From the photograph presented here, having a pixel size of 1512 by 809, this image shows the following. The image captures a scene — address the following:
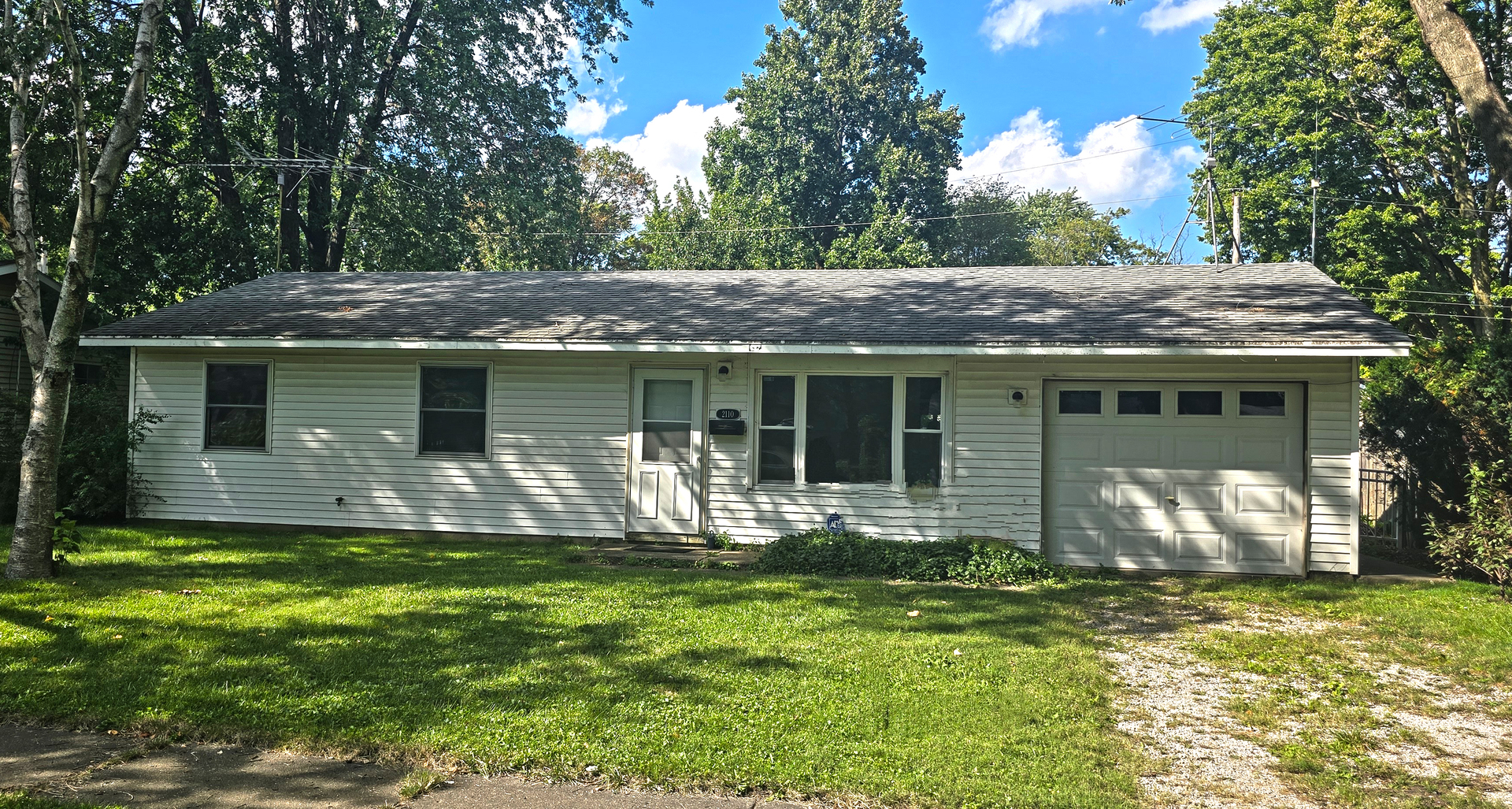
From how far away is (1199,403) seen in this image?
31.5 ft

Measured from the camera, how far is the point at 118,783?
3.91 m

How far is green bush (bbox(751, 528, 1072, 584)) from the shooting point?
29.5 feet

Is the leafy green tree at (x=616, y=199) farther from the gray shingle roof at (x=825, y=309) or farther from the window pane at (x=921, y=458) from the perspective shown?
the window pane at (x=921, y=458)

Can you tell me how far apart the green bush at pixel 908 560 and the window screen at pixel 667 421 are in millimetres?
1706

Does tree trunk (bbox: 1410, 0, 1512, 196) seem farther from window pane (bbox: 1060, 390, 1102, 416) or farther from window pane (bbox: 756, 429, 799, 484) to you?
window pane (bbox: 756, 429, 799, 484)

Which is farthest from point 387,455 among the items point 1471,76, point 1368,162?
point 1368,162

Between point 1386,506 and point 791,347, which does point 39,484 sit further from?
point 1386,506

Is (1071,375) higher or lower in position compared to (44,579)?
higher

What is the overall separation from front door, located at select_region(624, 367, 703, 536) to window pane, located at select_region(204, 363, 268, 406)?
192 inches

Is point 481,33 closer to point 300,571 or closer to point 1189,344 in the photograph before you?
point 300,571

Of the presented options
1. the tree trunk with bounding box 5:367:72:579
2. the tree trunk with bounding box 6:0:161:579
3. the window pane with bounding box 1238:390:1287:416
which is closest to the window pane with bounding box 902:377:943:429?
the window pane with bounding box 1238:390:1287:416

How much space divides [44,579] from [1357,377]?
479 inches

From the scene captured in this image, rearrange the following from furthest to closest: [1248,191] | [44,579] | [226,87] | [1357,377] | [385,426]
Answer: [1248,191] < [226,87] < [385,426] < [1357,377] < [44,579]

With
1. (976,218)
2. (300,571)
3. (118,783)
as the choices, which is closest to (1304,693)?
(118,783)
